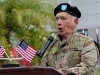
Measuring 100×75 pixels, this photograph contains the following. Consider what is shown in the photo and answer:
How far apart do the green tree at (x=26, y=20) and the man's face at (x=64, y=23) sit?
26.5 feet

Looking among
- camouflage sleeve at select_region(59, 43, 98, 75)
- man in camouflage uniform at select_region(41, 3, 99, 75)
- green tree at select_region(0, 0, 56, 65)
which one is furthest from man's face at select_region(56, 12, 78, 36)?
green tree at select_region(0, 0, 56, 65)

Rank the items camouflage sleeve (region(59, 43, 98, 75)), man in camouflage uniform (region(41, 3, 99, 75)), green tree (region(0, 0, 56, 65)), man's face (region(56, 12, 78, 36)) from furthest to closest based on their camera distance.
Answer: green tree (region(0, 0, 56, 65)) < man's face (region(56, 12, 78, 36)) < man in camouflage uniform (region(41, 3, 99, 75)) < camouflage sleeve (region(59, 43, 98, 75))

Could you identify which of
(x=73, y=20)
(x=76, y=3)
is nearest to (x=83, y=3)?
(x=76, y=3)

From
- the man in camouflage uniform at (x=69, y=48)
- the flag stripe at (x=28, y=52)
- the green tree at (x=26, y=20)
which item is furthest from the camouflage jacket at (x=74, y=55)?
the green tree at (x=26, y=20)

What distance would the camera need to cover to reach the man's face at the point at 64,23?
352cm

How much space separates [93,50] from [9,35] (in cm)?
913

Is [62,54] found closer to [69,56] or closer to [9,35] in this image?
[69,56]

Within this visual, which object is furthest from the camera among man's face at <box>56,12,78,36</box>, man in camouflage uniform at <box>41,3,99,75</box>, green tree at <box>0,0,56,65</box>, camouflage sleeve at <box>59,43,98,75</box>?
green tree at <box>0,0,56,65</box>

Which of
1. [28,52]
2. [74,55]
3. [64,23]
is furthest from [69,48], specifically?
[28,52]

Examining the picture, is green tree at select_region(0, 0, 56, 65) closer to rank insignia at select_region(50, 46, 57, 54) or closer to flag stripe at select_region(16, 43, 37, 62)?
flag stripe at select_region(16, 43, 37, 62)

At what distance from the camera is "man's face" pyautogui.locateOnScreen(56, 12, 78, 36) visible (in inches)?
139

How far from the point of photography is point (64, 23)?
354 cm

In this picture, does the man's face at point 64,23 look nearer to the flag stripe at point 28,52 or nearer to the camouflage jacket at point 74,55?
the camouflage jacket at point 74,55

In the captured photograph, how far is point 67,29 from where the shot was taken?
3.56 metres
